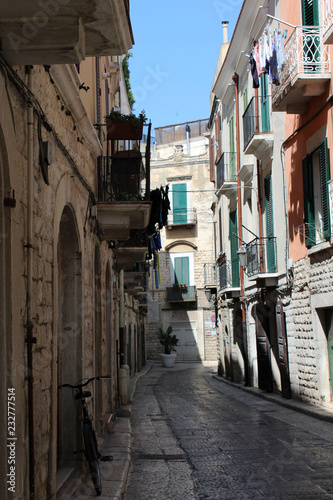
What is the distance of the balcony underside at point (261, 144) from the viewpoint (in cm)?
1656

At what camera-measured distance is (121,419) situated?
12828 millimetres

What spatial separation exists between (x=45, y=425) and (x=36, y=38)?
3.12 metres

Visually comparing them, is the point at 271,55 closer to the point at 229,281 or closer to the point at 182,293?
the point at 229,281

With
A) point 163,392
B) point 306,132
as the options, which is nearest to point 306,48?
point 306,132

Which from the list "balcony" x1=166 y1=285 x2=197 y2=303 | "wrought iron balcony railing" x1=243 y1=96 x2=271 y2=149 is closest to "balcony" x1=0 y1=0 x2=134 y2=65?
"wrought iron balcony railing" x1=243 y1=96 x2=271 y2=149

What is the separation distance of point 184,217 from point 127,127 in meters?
31.2

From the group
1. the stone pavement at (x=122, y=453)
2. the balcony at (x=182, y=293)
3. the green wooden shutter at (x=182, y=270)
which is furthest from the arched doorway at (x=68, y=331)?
the green wooden shutter at (x=182, y=270)

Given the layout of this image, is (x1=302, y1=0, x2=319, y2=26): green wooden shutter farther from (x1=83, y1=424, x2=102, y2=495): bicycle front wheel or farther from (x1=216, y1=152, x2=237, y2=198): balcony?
(x1=83, y1=424, x2=102, y2=495): bicycle front wheel

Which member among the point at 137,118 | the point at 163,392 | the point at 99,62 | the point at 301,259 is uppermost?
the point at 99,62

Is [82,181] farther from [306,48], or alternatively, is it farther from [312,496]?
[306,48]

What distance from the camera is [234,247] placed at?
2317 cm

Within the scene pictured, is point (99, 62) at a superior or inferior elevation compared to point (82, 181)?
superior

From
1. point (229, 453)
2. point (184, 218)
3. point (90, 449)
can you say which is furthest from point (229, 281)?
point (184, 218)

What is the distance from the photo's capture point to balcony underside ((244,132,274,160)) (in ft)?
54.3
